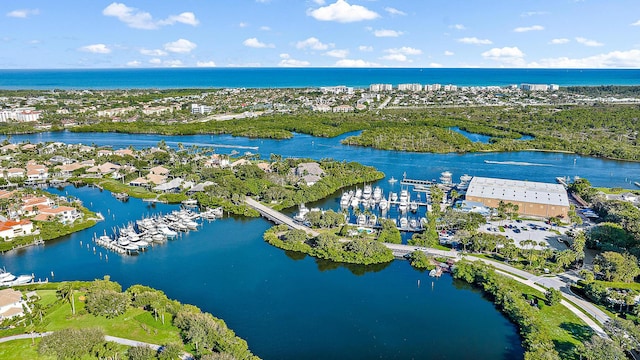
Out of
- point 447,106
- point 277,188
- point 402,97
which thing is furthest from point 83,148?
point 402,97

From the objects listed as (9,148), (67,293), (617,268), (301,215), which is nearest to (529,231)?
(617,268)

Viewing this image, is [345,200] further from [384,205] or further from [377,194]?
[384,205]

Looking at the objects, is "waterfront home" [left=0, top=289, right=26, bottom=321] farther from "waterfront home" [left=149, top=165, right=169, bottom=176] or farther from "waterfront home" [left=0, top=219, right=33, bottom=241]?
"waterfront home" [left=149, top=165, right=169, bottom=176]

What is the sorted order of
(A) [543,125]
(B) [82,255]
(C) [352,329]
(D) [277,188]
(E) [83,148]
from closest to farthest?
(C) [352,329] → (B) [82,255] → (D) [277,188] → (E) [83,148] → (A) [543,125]

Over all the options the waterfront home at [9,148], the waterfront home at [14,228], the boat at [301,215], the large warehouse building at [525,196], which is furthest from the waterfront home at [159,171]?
the large warehouse building at [525,196]

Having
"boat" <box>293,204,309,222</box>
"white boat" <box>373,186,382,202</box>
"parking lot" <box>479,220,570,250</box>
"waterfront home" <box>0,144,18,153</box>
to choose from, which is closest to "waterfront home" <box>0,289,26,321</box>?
"boat" <box>293,204,309,222</box>

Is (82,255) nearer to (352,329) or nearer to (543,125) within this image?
(352,329)
